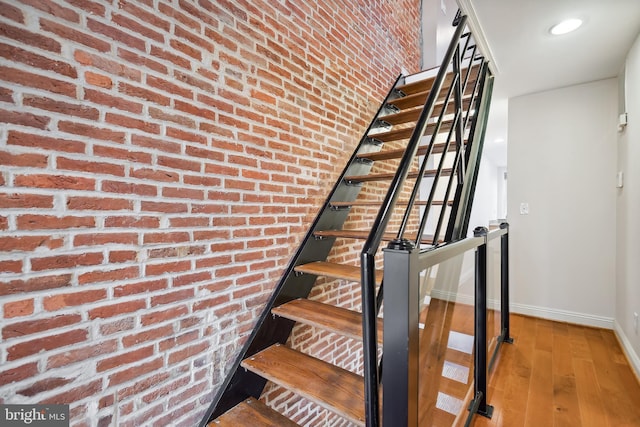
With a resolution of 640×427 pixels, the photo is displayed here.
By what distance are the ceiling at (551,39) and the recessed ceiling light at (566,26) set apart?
0.12 ft

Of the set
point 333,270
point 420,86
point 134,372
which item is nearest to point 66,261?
point 134,372

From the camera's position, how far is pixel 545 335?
2916 millimetres

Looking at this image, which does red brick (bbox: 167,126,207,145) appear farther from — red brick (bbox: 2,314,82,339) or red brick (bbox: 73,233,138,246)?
red brick (bbox: 2,314,82,339)

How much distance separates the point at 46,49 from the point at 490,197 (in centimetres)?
888

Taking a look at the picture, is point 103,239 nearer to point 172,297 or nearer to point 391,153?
point 172,297

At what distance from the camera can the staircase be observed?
1043 mm

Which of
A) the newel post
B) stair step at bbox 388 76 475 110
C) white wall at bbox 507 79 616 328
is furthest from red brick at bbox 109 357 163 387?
white wall at bbox 507 79 616 328

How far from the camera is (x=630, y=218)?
246cm

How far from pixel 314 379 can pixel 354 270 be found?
0.60m

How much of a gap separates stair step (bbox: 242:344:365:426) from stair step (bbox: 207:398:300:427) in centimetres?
21

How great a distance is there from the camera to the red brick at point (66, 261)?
96 cm

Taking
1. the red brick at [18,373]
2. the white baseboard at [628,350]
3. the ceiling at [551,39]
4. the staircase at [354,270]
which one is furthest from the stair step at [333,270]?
the white baseboard at [628,350]

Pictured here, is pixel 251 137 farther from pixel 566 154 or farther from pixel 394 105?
pixel 566 154

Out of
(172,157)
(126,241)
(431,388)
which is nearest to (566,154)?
(431,388)
